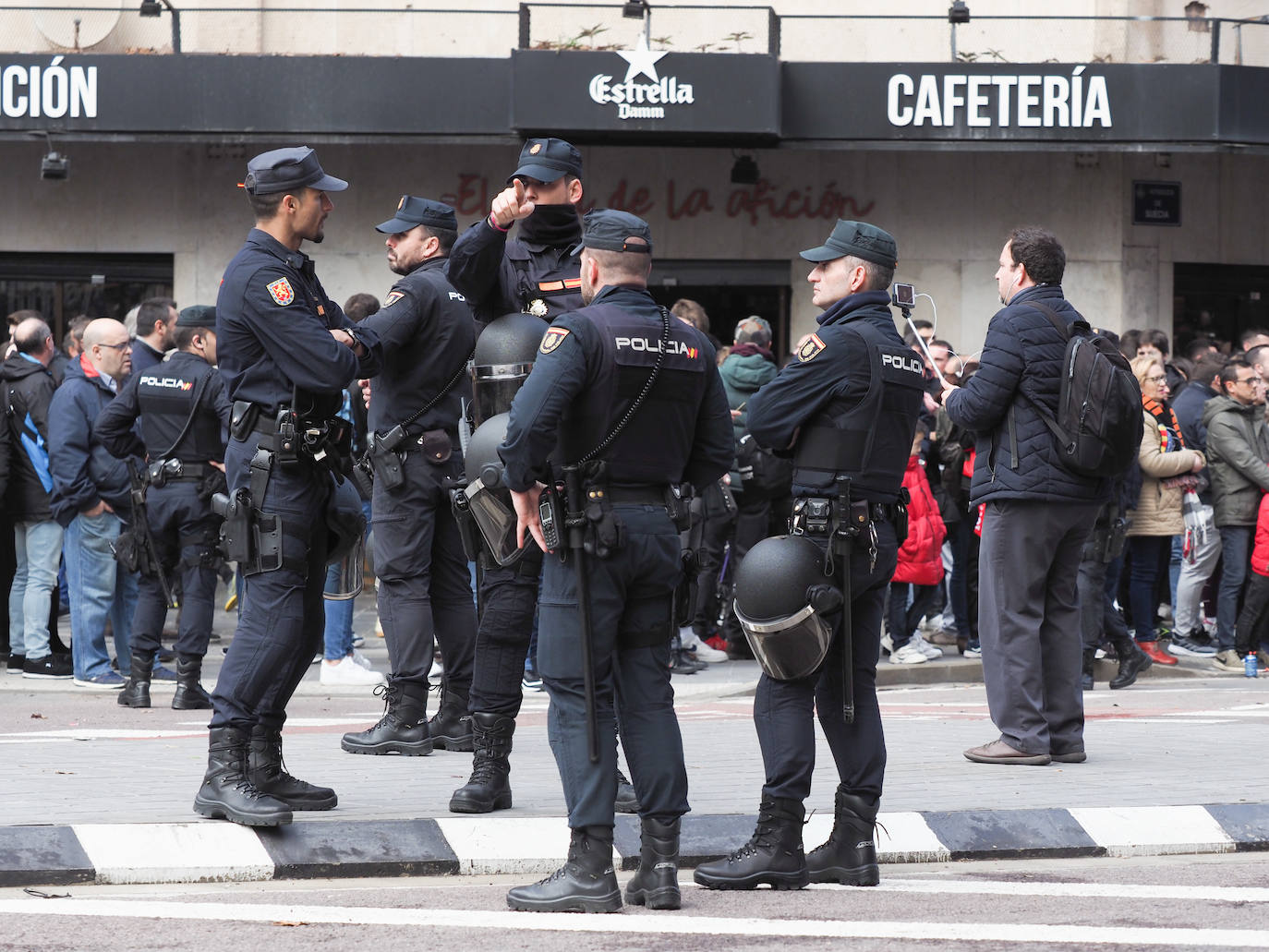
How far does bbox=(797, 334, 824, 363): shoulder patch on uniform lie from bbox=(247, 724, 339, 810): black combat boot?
2.21 meters

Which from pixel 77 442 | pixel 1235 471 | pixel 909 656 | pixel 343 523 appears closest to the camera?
pixel 343 523

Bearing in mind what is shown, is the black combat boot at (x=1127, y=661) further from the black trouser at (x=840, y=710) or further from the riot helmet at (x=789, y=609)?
the riot helmet at (x=789, y=609)

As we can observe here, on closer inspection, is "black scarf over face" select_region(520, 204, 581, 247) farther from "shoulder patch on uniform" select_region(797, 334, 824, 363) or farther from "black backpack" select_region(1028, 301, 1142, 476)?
"black backpack" select_region(1028, 301, 1142, 476)

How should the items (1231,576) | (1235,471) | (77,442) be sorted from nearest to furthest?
(77,442)
(1235,471)
(1231,576)

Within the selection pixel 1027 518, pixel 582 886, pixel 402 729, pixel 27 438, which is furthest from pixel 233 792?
pixel 27 438

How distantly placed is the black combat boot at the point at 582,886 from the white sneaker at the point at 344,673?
5958mm

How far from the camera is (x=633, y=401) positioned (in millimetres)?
5250

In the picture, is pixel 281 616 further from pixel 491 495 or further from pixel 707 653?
pixel 707 653

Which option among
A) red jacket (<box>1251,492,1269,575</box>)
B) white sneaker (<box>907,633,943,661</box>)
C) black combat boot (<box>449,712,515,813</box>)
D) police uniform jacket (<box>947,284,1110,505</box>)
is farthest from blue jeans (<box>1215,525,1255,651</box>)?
black combat boot (<box>449,712,515,813</box>)

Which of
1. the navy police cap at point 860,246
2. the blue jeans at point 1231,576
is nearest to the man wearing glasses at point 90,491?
the navy police cap at point 860,246

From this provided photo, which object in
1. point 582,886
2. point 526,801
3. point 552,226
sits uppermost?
point 552,226

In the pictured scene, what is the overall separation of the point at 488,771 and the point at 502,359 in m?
1.43

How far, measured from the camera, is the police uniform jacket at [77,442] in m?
10.8

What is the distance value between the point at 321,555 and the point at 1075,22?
12840mm
